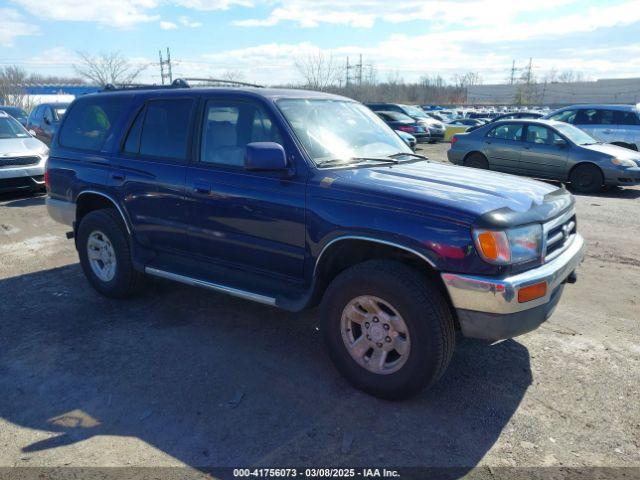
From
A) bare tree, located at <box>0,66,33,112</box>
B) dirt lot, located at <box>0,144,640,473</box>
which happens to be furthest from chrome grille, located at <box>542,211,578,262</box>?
bare tree, located at <box>0,66,33,112</box>

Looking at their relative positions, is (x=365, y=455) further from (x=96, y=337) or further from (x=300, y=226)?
(x=96, y=337)

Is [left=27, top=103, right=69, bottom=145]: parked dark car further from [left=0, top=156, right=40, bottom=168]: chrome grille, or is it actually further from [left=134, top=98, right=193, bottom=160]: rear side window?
[left=134, top=98, right=193, bottom=160]: rear side window

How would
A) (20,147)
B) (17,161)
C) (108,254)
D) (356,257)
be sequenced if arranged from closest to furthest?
(356,257)
(108,254)
(17,161)
(20,147)

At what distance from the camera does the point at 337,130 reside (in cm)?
419

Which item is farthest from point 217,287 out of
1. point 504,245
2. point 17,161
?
point 17,161

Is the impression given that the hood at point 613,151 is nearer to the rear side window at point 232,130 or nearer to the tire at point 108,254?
the rear side window at point 232,130

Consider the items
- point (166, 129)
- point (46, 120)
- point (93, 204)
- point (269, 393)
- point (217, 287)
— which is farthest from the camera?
point (46, 120)

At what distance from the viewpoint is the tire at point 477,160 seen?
1257 cm

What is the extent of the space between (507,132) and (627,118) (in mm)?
4183

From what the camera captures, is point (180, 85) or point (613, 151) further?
point (613, 151)

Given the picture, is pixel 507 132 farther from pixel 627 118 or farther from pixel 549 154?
pixel 627 118

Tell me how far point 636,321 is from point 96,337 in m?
4.46

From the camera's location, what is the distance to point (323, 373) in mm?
3762

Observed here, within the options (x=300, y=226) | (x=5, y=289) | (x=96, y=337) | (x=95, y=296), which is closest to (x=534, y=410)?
(x=300, y=226)
